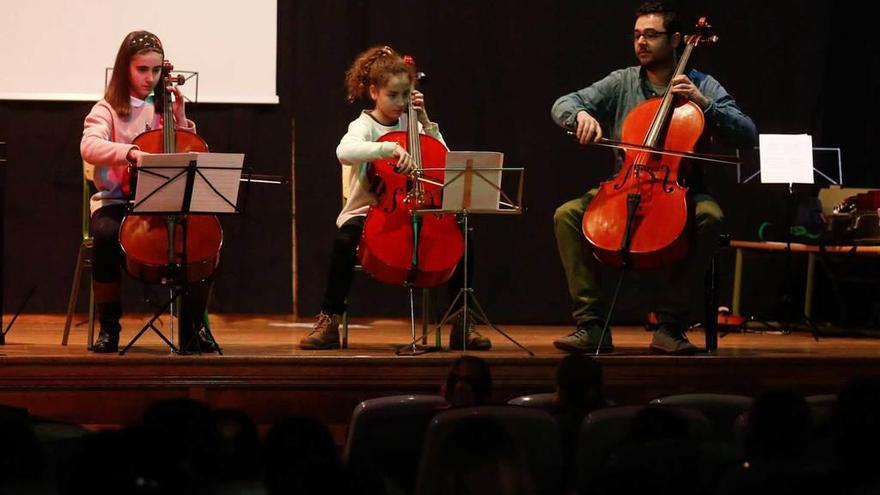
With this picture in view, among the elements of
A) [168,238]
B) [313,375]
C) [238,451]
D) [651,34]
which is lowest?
[313,375]

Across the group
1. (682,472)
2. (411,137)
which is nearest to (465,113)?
(411,137)

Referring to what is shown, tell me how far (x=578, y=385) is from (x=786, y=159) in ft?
10.7

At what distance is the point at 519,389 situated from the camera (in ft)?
15.5

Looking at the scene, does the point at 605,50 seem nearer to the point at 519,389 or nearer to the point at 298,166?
the point at 298,166

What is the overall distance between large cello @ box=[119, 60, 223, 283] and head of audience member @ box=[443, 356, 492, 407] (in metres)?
1.42

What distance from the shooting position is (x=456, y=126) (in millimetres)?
6738

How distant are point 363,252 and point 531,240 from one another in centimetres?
221

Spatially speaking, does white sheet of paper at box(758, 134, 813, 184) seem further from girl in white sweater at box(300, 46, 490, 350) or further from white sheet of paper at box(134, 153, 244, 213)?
white sheet of paper at box(134, 153, 244, 213)

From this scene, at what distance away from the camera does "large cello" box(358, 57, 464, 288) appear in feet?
15.4

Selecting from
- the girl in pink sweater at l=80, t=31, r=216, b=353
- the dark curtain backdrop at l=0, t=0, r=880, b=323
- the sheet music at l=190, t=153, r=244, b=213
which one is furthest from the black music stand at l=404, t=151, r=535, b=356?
the dark curtain backdrop at l=0, t=0, r=880, b=323

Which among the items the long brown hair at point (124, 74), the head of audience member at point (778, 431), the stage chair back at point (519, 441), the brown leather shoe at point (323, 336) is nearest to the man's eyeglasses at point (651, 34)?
the brown leather shoe at point (323, 336)

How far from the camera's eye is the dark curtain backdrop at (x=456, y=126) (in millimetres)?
6613

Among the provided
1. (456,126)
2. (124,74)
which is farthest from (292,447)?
(456,126)

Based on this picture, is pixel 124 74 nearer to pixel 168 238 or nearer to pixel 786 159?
pixel 168 238
